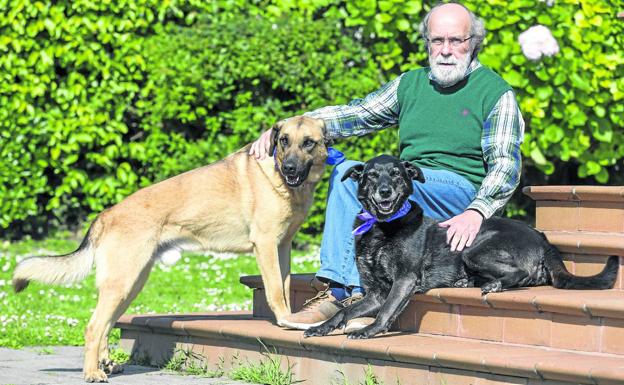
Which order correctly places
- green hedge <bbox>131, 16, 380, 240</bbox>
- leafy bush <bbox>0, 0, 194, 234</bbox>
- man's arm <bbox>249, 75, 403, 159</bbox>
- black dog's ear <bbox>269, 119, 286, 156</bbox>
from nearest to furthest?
black dog's ear <bbox>269, 119, 286, 156</bbox>, man's arm <bbox>249, 75, 403, 159</bbox>, green hedge <bbox>131, 16, 380, 240</bbox>, leafy bush <bbox>0, 0, 194, 234</bbox>

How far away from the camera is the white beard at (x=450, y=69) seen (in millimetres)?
5688

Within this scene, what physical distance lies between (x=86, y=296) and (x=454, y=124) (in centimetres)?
378

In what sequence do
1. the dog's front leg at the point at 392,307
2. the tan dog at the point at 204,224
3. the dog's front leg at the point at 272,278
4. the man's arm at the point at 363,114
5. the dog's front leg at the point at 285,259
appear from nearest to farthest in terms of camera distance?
the dog's front leg at the point at 392,307 < the tan dog at the point at 204,224 < the dog's front leg at the point at 272,278 < the dog's front leg at the point at 285,259 < the man's arm at the point at 363,114

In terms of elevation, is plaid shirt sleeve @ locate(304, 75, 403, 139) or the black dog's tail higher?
plaid shirt sleeve @ locate(304, 75, 403, 139)

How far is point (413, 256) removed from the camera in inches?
204

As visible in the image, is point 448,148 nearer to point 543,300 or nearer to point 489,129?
point 489,129

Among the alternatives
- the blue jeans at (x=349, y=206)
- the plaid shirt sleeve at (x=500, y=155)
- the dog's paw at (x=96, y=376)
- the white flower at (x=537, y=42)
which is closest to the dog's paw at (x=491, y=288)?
the plaid shirt sleeve at (x=500, y=155)

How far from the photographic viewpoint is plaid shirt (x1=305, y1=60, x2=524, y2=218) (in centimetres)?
537

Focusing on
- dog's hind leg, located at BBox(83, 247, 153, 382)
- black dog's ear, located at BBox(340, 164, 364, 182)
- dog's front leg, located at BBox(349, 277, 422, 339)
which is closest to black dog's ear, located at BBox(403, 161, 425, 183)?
black dog's ear, located at BBox(340, 164, 364, 182)

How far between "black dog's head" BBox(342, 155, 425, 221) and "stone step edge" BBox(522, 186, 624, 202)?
2.97 feet

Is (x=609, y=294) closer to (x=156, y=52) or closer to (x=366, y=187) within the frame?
(x=366, y=187)

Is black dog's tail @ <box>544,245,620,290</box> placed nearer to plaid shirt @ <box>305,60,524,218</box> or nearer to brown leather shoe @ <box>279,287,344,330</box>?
plaid shirt @ <box>305,60,524,218</box>

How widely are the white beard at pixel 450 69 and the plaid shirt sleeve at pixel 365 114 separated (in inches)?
13.2

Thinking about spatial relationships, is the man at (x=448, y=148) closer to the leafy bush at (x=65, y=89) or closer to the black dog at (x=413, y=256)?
the black dog at (x=413, y=256)
